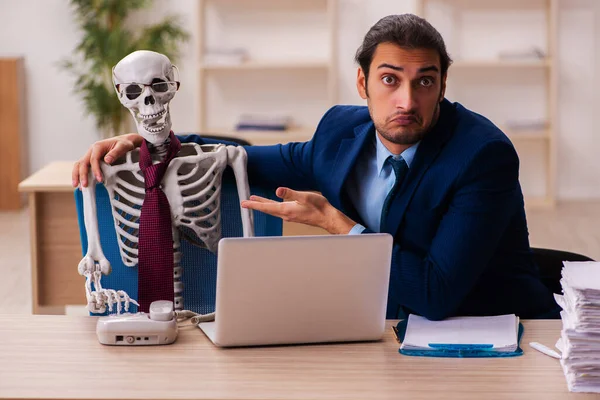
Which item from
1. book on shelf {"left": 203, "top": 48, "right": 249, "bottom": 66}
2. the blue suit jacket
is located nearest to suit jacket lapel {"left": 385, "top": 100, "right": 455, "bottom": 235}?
the blue suit jacket

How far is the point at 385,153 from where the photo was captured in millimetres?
2238

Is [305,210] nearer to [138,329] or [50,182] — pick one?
[138,329]

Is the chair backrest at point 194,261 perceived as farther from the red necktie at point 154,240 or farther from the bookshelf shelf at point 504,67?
the bookshelf shelf at point 504,67

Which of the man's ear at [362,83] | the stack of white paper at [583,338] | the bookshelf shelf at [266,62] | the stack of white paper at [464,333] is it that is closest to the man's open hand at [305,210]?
the stack of white paper at [464,333]

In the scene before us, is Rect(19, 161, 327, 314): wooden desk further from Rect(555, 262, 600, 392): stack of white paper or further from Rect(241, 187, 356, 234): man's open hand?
Rect(555, 262, 600, 392): stack of white paper

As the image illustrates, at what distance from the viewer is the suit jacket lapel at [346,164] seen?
227cm

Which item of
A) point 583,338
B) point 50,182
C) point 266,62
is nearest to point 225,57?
point 266,62

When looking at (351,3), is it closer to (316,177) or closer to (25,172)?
(25,172)

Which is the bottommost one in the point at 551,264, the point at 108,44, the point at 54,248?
the point at 54,248

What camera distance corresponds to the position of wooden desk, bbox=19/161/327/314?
3529mm

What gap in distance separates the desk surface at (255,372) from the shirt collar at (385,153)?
499 millimetres

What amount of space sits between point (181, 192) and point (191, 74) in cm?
444

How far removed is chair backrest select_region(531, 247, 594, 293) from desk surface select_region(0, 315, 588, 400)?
53 centimetres

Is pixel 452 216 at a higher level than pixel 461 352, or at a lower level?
higher
